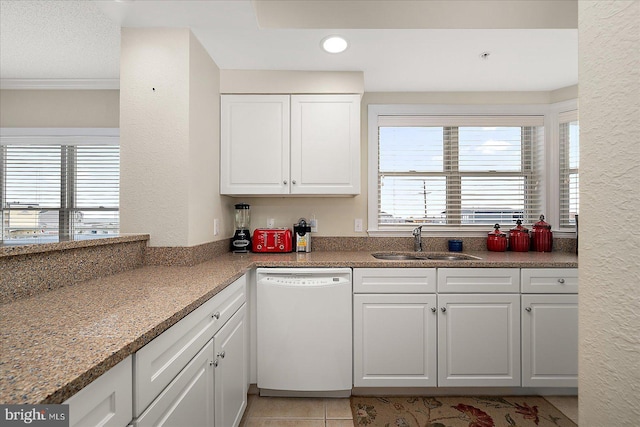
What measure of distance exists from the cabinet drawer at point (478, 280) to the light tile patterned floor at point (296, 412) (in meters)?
1.00

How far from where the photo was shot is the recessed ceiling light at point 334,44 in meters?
1.97

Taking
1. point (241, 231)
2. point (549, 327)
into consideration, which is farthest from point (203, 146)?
point (549, 327)

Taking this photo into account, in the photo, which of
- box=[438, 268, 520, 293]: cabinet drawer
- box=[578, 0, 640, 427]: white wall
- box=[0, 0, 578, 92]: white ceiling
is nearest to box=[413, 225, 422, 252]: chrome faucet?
box=[438, 268, 520, 293]: cabinet drawer

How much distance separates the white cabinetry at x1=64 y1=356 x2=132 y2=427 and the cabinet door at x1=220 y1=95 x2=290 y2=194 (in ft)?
5.86

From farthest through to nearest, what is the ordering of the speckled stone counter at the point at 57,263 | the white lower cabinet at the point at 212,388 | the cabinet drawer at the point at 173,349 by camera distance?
the speckled stone counter at the point at 57,263 → the white lower cabinet at the point at 212,388 → the cabinet drawer at the point at 173,349

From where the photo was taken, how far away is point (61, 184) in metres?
3.12

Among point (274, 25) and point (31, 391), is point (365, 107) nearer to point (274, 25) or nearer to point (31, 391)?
point (274, 25)

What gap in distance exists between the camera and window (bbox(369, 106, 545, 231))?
2.78m

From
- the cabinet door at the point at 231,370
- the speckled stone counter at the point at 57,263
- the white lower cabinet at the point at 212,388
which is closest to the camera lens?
the white lower cabinet at the point at 212,388

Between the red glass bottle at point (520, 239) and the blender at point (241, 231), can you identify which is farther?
the red glass bottle at point (520, 239)

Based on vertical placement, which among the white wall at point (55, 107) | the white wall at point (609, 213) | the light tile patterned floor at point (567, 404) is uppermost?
the white wall at point (55, 107)

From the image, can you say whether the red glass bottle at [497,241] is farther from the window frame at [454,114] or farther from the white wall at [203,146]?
the white wall at [203,146]

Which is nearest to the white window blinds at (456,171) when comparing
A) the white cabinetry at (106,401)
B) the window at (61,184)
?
the white cabinetry at (106,401)

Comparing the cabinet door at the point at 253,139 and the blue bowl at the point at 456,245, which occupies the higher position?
the cabinet door at the point at 253,139
